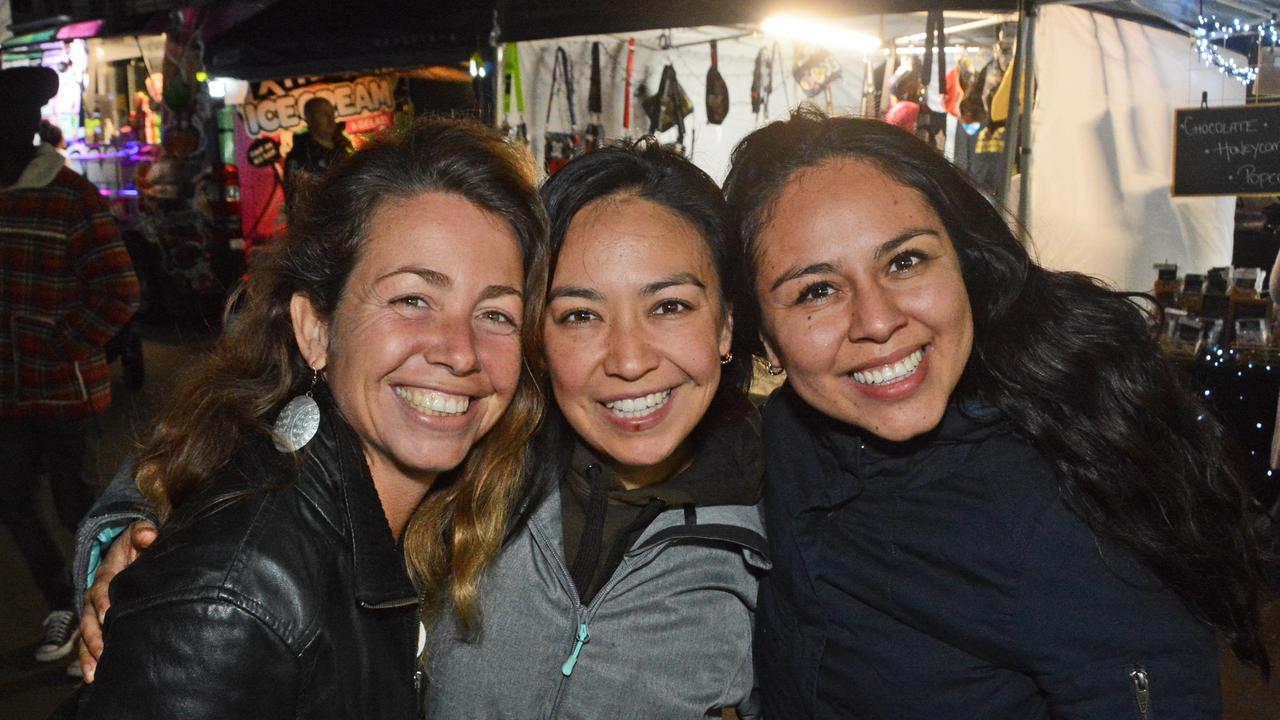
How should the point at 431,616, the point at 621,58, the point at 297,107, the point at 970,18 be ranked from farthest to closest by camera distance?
the point at 297,107, the point at 621,58, the point at 970,18, the point at 431,616

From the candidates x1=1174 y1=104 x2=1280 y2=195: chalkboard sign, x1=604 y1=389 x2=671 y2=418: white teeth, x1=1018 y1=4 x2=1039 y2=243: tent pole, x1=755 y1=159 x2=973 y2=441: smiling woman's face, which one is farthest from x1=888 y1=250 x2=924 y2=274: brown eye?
x1=1174 y1=104 x2=1280 y2=195: chalkboard sign

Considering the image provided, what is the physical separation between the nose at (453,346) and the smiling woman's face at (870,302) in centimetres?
64

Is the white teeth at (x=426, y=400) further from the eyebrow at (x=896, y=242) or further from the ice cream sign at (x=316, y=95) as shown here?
the ice cream sign at (x=316, y=95)

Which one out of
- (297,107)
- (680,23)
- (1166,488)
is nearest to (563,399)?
(1166,488)

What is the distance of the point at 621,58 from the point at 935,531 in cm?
464

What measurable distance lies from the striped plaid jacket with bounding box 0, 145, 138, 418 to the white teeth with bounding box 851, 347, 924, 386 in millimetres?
3638

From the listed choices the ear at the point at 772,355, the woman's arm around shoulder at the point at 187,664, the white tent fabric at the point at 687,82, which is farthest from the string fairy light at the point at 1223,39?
the woman's arm around shoulder at the point at 187,664

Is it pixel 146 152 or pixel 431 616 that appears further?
pixel 146 152

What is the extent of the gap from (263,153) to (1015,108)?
7.17m

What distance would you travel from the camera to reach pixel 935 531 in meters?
1.73

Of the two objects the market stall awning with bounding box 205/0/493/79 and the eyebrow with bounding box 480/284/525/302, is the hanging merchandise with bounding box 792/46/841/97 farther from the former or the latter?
the eyebrow with bounding box 480/284/525/302

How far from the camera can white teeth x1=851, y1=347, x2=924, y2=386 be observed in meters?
1.82

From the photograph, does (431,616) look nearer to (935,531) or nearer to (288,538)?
(288,538)

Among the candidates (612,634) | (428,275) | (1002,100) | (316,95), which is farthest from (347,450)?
(316,95)
